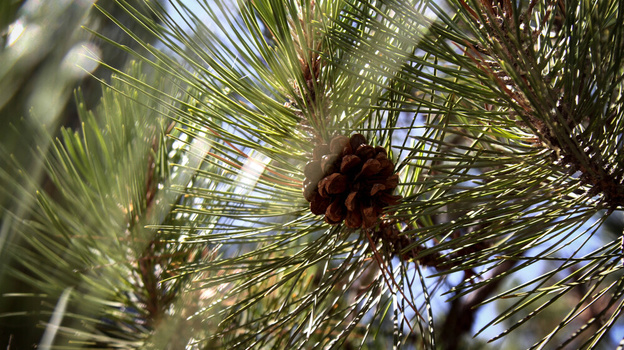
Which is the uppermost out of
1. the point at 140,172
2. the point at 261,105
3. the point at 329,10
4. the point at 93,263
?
the point at 329,10

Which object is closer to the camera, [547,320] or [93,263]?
[93,263]

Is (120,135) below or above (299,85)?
below

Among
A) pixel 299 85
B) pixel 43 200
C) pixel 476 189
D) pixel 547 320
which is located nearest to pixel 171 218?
pixel 43 200

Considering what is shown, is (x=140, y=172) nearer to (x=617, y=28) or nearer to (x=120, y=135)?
(x=120, y=135)

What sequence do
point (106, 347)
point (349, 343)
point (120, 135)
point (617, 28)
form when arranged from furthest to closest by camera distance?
point (349, 343) < point (106, 347) < point (120, 135) < point (617, 28)
